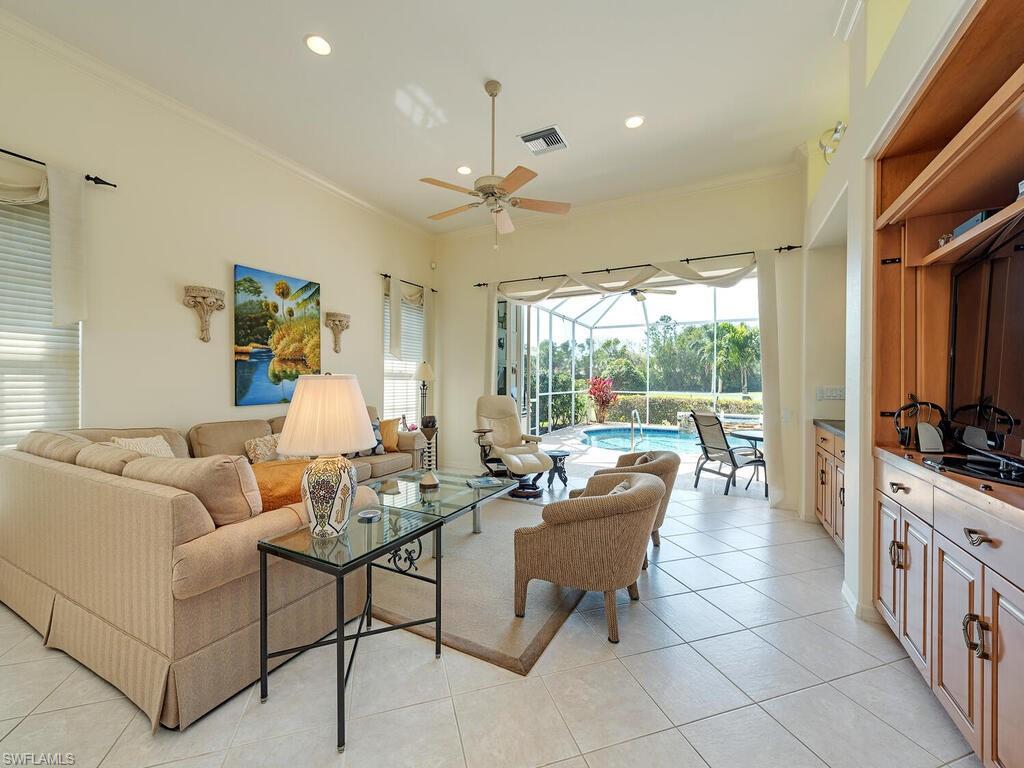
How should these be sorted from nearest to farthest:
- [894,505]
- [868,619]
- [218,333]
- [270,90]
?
[894,505] → [868,619] → [270,90] → [218,333]

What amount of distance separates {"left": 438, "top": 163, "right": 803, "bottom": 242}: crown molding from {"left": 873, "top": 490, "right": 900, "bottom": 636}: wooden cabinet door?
348 cm

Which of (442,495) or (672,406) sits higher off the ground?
(672,406)

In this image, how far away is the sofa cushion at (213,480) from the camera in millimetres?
1684

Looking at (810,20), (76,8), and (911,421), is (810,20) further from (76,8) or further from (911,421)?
(76,8)

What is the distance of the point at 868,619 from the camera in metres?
2.31

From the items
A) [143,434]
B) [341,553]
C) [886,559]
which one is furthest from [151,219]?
[886,559]

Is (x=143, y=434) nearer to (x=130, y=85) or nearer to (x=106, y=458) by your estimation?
(x=106, y=458)

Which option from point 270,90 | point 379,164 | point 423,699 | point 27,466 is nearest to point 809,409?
point 423,699

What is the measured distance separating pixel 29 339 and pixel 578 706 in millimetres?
3812

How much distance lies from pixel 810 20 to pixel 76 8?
13.9 ft

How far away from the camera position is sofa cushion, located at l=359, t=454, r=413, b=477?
4.22 m

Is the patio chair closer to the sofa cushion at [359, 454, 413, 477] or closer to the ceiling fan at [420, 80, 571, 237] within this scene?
the ceiling fan at [420, 80, 571, 237]

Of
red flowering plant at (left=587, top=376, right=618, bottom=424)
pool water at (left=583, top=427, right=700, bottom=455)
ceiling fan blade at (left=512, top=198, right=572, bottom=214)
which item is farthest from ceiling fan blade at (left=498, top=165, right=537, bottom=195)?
red flowering plant at (left=587, top=376, right=618, bottom=424)

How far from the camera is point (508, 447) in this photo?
5230 mm
